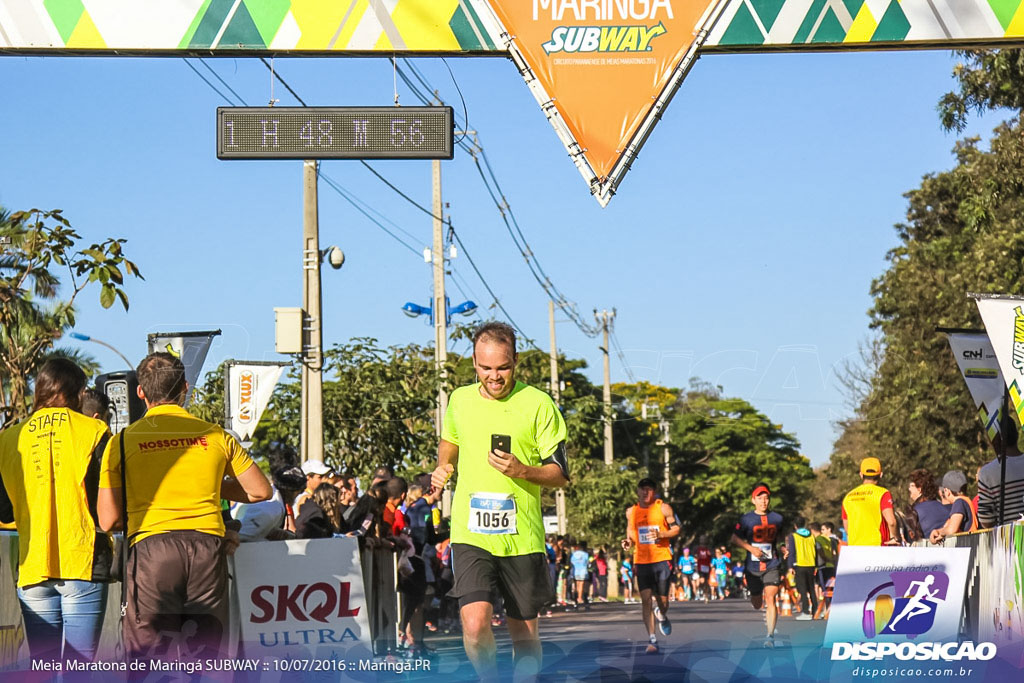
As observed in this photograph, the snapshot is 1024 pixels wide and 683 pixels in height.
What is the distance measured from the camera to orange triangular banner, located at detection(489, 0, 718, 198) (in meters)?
9.89

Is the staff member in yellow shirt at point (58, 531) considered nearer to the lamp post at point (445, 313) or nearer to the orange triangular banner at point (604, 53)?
the orange triangular banner at point (604, 53)

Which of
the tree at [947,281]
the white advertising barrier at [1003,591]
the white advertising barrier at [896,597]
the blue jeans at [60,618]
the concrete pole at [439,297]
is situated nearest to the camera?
the blue jeans at [60,618]

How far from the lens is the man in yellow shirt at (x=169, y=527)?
263 inches

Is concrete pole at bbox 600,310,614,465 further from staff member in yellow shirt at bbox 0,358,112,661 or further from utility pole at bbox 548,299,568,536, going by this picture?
staff member in yellow shirt at bbox 0,358,112,661

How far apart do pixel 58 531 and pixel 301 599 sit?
230 cm

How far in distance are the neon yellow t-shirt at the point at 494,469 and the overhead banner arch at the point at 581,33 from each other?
3.05m

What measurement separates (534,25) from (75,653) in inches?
204

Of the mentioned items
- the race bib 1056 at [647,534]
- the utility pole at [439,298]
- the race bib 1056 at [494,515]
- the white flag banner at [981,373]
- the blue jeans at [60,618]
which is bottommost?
the blue jeans at [60,618]

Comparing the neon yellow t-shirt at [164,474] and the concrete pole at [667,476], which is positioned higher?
the concrete pole at [667,476]

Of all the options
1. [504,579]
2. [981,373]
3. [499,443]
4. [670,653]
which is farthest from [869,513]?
[499,443]

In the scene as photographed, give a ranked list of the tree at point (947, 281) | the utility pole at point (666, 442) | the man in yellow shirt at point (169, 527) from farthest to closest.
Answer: the utility pole at point (666, 442) → the tree at point (947, 281) → the man in yellow shirt at point (169, 527)

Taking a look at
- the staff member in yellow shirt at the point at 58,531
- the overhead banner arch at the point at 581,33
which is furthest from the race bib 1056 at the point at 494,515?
the overhead banner arch at the point at 581,33

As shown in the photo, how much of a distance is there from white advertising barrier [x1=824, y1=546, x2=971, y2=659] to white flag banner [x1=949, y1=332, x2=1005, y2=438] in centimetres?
495

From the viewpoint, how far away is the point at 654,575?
611 inches
